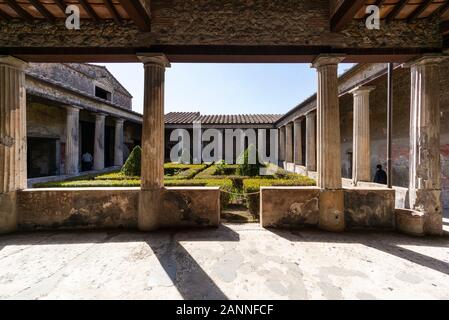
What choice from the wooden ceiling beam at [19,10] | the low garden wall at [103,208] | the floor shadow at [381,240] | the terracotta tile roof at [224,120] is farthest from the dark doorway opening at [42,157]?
the floor shadow at [381,240]

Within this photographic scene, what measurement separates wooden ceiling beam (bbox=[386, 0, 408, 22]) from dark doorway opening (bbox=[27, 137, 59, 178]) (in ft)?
47.2

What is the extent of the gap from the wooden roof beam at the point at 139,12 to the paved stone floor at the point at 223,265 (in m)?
3.72

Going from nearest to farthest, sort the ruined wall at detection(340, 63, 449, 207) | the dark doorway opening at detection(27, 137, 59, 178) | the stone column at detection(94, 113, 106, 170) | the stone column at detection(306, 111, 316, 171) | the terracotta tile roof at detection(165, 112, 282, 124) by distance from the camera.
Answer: the ruined wall at detection(340, 63, 449, 207), the dark doorway opening at detection(27, 137, 59, 178), the stone column at detection(306, 111, 316, 171), the stone column at detection(94, 113, 106, 170), the terracotta tile roof at detection(165, 112, 282, 124)

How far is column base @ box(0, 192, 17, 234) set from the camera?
147 inches

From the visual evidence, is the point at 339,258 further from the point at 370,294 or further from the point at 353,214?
the point at 353,214

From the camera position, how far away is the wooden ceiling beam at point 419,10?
343 centimetres

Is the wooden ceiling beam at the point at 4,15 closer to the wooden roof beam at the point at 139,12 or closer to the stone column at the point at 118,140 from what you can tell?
the wooden roof beam at the point at 139,12

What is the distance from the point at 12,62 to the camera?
3.92 meters

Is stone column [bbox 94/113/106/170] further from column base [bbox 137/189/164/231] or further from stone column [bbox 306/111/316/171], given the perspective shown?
stone column [bbox 306/111/316/171]

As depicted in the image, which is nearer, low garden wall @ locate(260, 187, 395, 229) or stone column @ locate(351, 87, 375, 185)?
low garden wall @ locate(260, 187, 395, 229)

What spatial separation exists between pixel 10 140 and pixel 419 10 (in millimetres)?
7599

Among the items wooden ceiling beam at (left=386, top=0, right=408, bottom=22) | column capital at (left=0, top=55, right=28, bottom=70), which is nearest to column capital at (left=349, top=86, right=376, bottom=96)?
wooden ceiling beam at (left=386, top=0, right=408, bottom=22)

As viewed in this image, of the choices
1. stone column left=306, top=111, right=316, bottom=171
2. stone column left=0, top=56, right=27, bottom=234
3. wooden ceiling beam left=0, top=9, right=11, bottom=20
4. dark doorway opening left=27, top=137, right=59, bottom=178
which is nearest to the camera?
wooden ceiling beam left=0, top=9, right=11, bottom=20

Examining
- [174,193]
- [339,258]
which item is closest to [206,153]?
[174,193]
